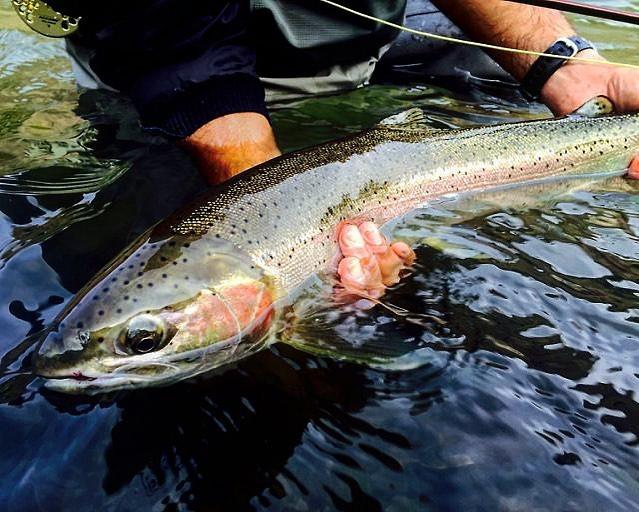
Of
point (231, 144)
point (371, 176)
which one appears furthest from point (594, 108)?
point (231, 144)

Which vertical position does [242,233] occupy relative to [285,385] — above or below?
above

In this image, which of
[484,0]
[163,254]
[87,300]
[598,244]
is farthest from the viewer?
[484,0]

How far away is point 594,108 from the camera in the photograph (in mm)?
3020

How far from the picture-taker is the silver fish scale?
6.67 feet

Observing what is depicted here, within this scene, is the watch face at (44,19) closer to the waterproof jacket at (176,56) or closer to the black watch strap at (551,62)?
the waterproof jacket at (176,56)

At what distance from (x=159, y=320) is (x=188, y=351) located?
0.37 ft

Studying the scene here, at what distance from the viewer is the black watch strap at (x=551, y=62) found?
3291mm

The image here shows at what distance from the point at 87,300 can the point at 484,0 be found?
2.56 m

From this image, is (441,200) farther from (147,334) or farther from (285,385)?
(147,334)

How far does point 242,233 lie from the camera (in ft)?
6.51

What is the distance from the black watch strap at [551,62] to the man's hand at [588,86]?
0.03 metres

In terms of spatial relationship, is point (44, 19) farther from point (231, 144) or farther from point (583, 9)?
point (583, 9)

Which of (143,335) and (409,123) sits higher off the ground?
(409,123)

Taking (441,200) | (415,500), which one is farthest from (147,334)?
(441,200)
